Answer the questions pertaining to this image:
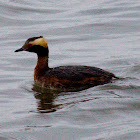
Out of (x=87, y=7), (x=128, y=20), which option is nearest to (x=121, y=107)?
(x=128, y=20)

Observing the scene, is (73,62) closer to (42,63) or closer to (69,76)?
(42,63)

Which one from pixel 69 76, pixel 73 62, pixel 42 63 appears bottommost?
pixel 69 76

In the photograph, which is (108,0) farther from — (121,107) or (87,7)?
(121,107)

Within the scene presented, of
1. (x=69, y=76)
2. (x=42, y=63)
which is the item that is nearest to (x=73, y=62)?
(x=42, y=63)

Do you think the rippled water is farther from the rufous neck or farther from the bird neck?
the rufous neck

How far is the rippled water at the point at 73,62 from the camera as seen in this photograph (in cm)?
1064

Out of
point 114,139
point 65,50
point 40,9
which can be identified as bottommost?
point 114,139

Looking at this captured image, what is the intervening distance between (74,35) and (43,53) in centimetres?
561

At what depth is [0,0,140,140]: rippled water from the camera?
1064 centimetres

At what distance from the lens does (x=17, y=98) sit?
1285 centimetres

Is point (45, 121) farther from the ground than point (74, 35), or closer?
closer

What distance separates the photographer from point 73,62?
16.0 m

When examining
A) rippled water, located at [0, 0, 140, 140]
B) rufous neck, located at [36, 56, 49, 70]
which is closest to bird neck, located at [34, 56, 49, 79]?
rufous neck, located at [36, 56, 49, 70]

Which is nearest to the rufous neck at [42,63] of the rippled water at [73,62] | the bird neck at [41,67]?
the bird neck at [41,67]
